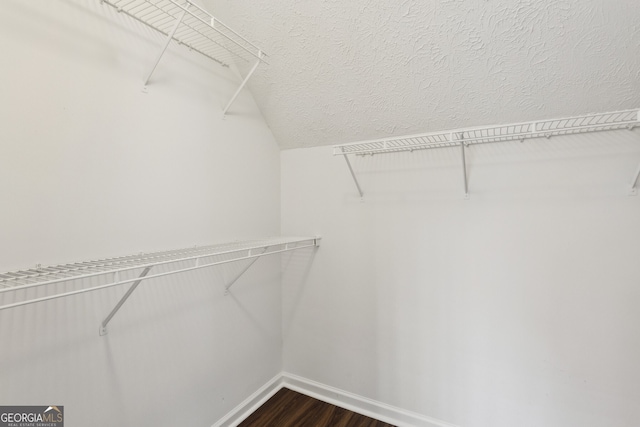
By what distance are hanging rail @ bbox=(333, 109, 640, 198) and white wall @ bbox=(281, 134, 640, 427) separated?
5cm

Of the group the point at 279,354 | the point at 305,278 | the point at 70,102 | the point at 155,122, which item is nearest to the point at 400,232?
the point at 305,278

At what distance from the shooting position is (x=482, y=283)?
1.65 m

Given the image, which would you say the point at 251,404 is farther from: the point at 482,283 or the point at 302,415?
the point at 482,283

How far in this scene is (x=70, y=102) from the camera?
113 centimetres

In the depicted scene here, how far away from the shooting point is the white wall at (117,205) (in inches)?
40.1

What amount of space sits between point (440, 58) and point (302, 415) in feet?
7.10

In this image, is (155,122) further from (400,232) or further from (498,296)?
(498,296)

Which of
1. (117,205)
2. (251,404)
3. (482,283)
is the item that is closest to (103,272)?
(117,205)

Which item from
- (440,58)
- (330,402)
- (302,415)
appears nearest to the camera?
(440,58)

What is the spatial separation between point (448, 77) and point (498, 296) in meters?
1.15

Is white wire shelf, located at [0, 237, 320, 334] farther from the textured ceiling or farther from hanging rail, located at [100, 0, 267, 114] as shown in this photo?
the textured ceiling

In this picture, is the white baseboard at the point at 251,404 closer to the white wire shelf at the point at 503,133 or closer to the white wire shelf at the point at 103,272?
the white wire shelf at the point at 103,272

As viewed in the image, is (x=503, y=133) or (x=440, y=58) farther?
(x=503, y=133)

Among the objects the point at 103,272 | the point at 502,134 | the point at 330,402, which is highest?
the point at 502,134
